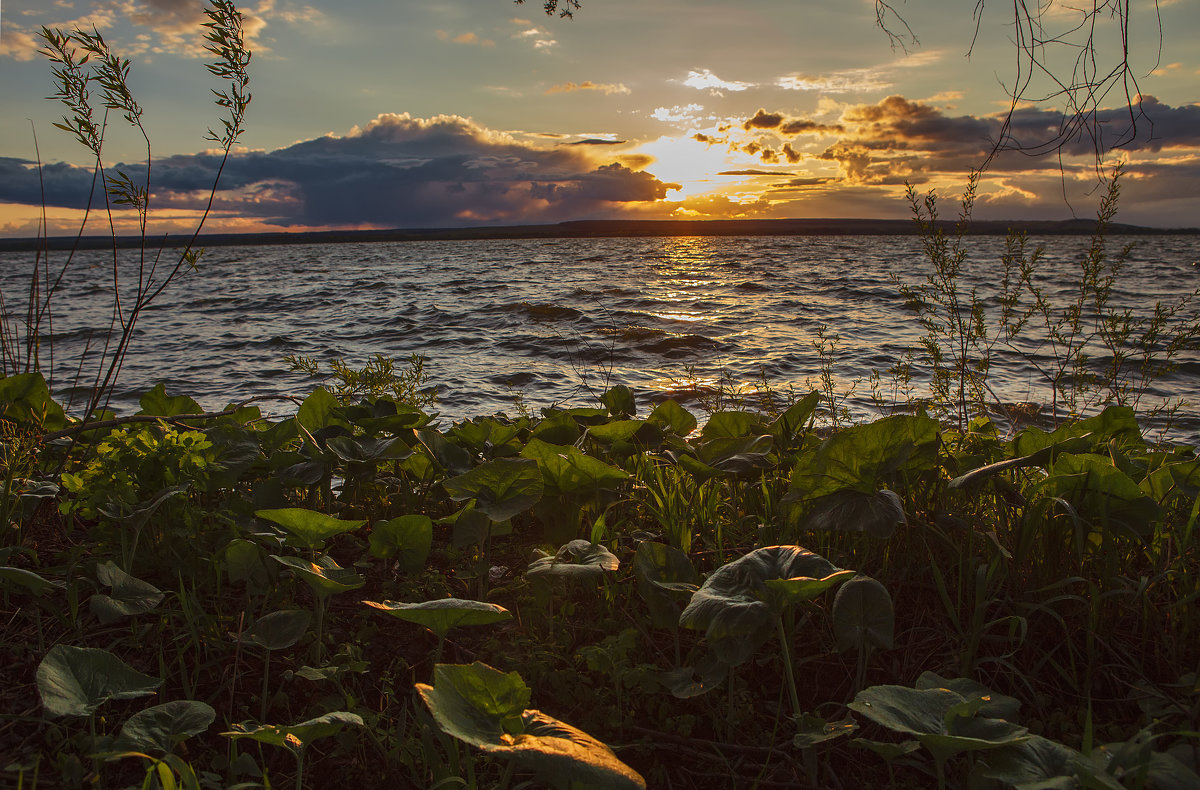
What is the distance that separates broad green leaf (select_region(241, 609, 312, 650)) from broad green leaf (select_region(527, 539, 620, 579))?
591 mm

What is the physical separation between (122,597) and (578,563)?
1.20 m

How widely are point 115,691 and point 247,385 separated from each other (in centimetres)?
874

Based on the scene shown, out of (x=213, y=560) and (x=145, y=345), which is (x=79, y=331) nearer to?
(x=145, y=345)

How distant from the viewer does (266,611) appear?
201cm

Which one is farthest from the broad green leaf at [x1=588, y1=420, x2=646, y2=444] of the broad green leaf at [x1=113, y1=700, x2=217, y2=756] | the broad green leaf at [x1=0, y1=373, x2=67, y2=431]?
the broad green leaf at [x1=0, y1=373, x2=67, y2=431]

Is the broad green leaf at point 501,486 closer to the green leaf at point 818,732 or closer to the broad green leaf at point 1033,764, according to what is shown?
the green leaf at point 818,732

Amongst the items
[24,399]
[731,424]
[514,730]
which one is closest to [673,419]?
[731,424]

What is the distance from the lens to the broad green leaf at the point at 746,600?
4.71ft

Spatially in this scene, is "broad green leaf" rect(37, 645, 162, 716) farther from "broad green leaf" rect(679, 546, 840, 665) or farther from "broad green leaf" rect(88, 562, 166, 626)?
"broad green leaf" rect(679, 546, 840, 665)

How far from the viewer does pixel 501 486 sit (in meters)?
2.02


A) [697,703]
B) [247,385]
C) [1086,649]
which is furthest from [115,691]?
[247,385]

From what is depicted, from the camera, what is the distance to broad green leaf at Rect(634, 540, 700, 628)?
1.75 meters

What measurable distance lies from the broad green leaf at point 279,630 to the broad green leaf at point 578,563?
59 centimetres

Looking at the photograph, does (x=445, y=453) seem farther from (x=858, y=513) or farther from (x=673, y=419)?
(x=858, y=513)
